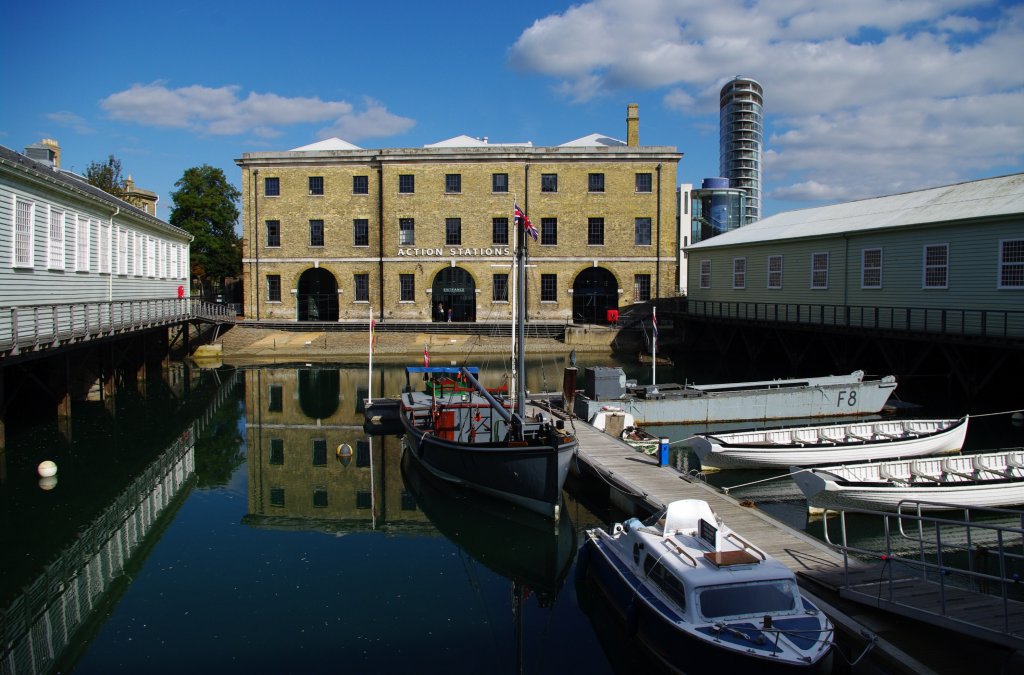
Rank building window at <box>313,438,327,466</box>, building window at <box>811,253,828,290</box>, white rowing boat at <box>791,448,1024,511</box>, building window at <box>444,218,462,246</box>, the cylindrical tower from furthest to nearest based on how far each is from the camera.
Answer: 1. the cylindrical tower
2. building window at <box>444,218,462,246</box>
3. building window at <box>811,253,828,290</box>
4. building window at <box>313,438,327,466</box>
5. white rowing boat at <box>791,448,1024,511</box>

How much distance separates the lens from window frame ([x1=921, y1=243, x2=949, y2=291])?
27.9 metres

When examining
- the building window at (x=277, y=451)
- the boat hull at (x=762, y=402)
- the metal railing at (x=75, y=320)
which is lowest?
the building window at (x=277, y=451)

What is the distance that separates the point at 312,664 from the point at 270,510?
7497mm

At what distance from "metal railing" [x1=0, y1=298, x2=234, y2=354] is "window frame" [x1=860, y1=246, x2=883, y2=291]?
28.7 metres

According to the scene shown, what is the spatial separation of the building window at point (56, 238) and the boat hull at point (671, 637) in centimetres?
2075

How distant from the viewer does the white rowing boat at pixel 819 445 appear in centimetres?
1878

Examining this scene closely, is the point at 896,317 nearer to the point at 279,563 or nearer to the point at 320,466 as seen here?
the point at 320,466

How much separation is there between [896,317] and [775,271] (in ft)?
28.6

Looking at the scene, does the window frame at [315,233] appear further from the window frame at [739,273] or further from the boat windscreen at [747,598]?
the boat windscreen at [747,598]

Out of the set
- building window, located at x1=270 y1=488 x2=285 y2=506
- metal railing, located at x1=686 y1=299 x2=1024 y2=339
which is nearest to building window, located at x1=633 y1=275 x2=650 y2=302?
metal railing, located at x1=686 y1=299 x2=1024 y2=339

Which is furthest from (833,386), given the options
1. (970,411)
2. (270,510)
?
(270,510)

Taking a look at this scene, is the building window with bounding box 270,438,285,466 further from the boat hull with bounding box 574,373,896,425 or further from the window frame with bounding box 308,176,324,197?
the window frame with bounding box 308,176,324,197

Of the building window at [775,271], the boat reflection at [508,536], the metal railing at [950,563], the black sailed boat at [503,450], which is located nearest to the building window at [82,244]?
the black sailed boat at [503,450]

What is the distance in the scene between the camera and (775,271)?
3794cm
